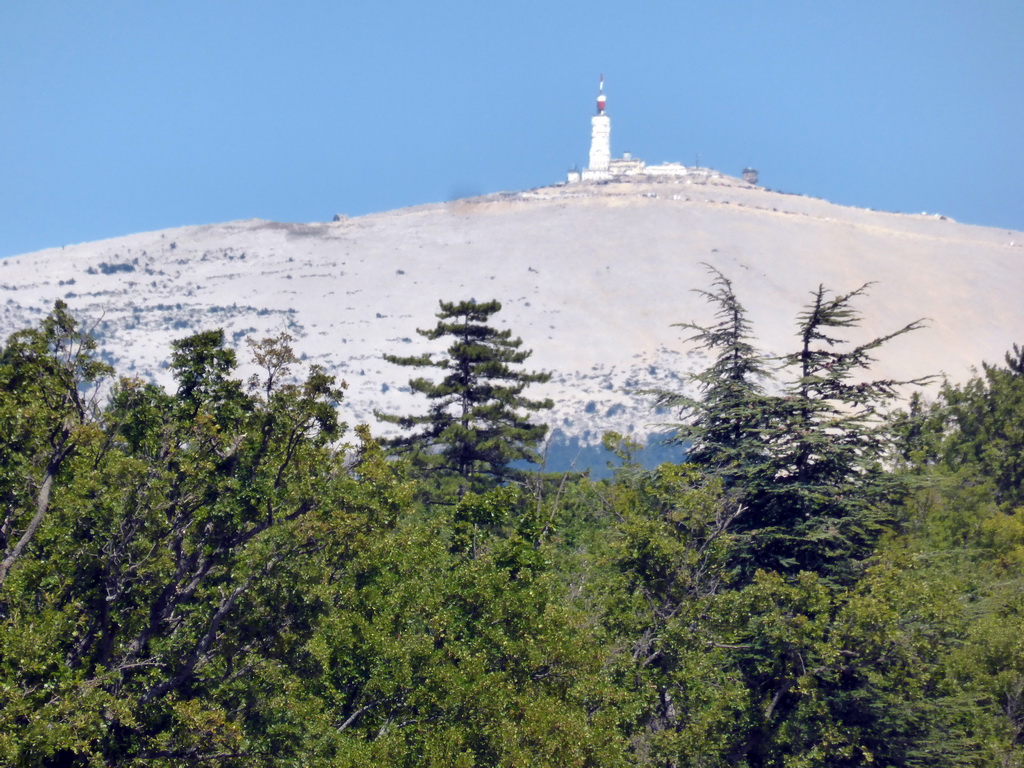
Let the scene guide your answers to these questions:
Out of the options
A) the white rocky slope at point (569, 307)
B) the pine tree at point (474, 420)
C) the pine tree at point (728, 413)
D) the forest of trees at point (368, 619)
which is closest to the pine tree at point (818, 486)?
the forest of trees at point (368, 619)

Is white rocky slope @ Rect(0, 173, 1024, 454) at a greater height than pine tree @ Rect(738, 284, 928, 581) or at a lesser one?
greater

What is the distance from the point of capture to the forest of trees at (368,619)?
53.6 feet

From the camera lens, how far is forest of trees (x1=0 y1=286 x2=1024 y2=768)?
1634cm

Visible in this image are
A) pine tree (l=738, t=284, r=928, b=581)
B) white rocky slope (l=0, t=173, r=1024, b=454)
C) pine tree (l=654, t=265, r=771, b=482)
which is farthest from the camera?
white rocky slope (l=0, t=173, r=1024, b=454)

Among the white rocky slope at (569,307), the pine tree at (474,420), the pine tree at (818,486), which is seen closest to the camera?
the pine tree at (818,486)

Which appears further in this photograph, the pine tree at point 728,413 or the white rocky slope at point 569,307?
the white rocky slope at point 569,307

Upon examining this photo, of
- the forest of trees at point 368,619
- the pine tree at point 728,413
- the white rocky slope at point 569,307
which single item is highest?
the white rocky slope at point 569,307

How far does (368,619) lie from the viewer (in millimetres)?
18516

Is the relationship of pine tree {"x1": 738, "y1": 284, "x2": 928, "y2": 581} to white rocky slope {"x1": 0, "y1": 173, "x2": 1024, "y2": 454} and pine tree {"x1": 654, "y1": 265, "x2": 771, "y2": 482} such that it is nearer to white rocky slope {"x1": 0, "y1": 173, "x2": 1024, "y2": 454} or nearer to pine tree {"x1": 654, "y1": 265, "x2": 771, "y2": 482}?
pine tree {"x1": 654, "y1": 265, "x2": 771, "y2": 482}

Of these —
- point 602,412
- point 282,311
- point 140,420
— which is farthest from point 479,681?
point 282,311

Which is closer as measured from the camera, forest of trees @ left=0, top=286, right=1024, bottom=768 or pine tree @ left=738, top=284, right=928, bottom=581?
forest of trees @ left=0, top=286, right=1024, bottom=768

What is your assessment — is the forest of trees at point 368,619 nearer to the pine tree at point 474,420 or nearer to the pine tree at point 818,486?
the pine tree at point 818,486

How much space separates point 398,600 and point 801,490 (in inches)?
507

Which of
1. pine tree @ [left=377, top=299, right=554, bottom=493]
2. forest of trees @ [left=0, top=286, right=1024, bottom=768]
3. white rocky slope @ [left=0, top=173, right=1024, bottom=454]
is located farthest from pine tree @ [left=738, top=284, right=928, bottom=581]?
white rocky slope @ [left=0, top=173, right=1024, bottom=454]
